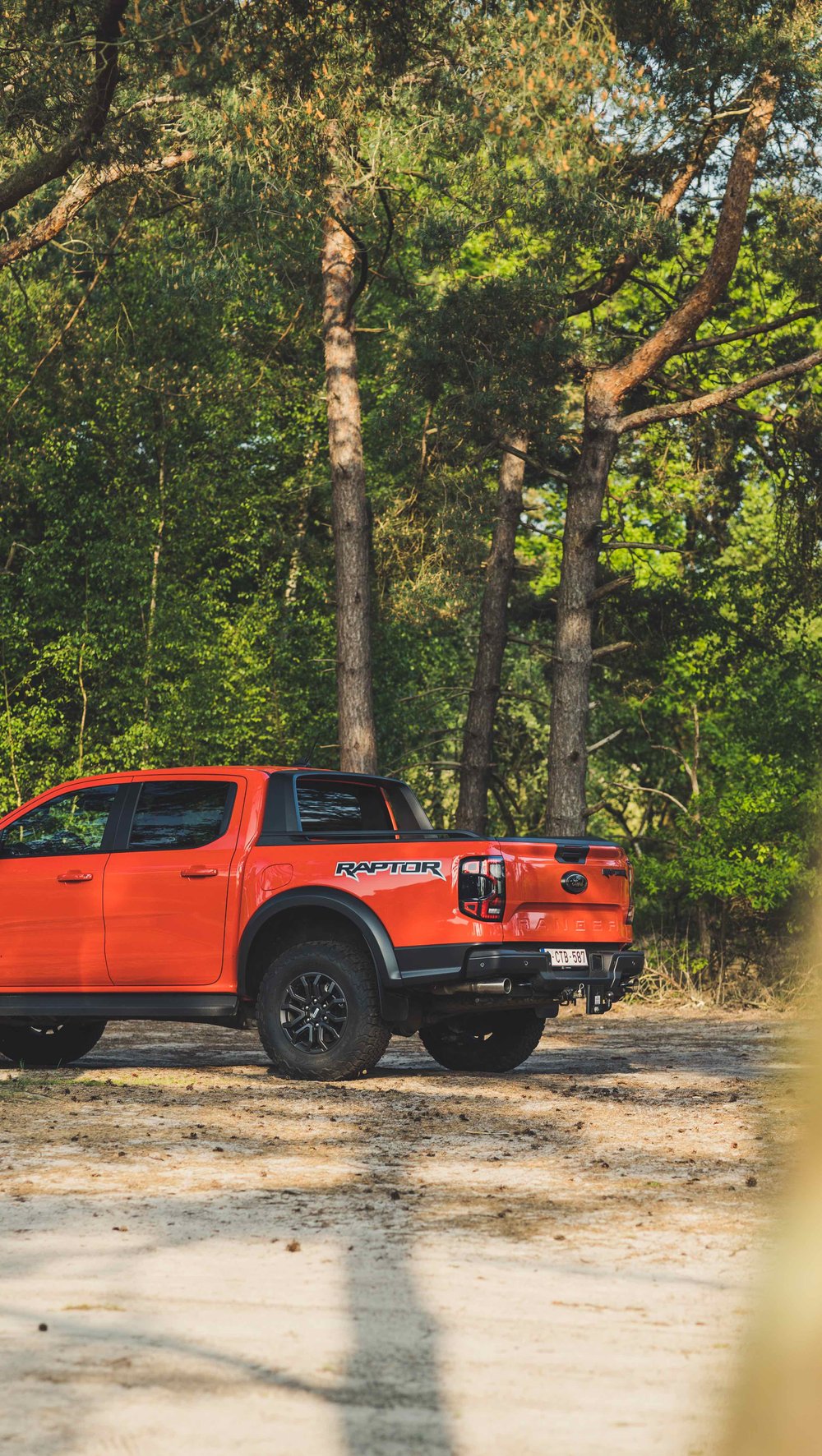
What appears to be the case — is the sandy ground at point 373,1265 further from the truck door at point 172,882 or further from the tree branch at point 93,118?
the tree branch at point 93,118

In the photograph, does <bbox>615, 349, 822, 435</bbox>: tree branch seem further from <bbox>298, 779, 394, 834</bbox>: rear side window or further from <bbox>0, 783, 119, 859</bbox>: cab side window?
<bbox>0, 783, 119, 859</bbox>: cab side window

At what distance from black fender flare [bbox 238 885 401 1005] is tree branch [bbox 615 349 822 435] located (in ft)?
38.5

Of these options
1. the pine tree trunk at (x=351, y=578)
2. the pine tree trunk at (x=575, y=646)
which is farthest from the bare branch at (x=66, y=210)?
the pine tree trunk at (x=575, y=646)

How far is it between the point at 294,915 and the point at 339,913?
40cm

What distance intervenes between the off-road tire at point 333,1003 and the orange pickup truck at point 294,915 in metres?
0.01

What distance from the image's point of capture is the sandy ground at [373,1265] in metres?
3.75

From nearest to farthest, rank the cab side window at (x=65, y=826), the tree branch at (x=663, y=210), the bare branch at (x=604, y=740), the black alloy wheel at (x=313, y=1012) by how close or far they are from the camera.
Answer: the black alloy wheel at (x=313, y=1012) < the cab side window at (x=65, y=826) < the tree branch at (x=663, y=210) < the bare branch at (x=604, y=740)

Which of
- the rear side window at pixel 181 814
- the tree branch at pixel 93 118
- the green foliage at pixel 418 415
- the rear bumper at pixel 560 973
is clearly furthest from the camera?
the green foliage at pixel 418 415

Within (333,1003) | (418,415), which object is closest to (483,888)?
(333,1003)

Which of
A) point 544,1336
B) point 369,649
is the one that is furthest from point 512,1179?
point 369,649

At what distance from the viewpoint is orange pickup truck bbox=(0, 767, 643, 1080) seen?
9891 millimetres

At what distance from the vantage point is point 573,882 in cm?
1024

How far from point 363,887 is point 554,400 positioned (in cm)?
1092

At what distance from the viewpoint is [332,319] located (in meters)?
22.9
